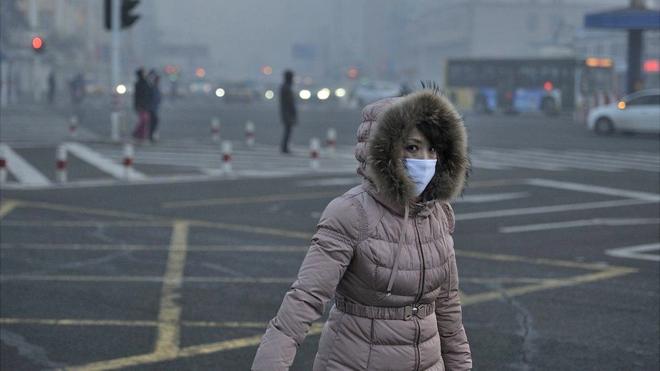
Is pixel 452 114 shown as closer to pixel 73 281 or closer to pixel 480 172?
pixel 73 281

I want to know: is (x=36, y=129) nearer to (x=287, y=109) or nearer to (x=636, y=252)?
(x=287, y=109)

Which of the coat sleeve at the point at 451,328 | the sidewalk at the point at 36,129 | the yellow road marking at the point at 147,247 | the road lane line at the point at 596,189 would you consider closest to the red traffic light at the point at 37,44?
the sidewalk at the point at 36,129

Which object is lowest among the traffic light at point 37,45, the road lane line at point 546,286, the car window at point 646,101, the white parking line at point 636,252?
the road lane line at point 546,286

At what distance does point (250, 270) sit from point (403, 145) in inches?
262

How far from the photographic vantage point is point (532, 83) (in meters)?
54.5

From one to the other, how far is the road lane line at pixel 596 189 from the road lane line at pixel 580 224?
253 centimetres

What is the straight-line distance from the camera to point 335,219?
3.48 metres

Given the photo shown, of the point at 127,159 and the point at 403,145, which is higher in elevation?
the point at 403,145

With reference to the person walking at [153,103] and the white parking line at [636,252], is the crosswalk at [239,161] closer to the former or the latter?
the person walking at [153,103]

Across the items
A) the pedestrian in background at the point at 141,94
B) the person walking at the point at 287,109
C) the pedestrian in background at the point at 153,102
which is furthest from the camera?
the pedestrian in background at the point at 153,102

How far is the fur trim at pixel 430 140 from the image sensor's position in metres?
3.46

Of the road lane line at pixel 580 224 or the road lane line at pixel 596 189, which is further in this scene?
the road lane line at pixel 596 189

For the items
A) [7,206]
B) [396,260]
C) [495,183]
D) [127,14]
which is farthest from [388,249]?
[127,14]

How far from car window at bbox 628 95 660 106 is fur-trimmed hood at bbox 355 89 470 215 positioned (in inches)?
1205
